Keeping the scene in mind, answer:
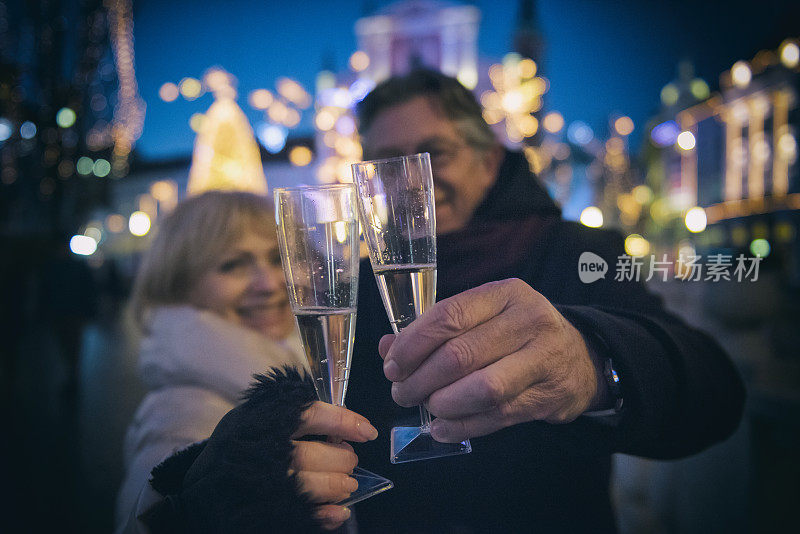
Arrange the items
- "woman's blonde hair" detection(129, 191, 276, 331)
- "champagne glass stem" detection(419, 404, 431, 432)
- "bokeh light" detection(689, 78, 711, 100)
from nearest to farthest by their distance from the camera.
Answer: "champagne glass stem" detection(419, 404, 431, 432) < "woman's blonde hair" detection(129, 191, 276, 331) < "bokeh light" detection(689, 78, 711, 100)

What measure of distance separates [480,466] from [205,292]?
1.36 m

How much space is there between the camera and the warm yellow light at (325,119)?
511 inches

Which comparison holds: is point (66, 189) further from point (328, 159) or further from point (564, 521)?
point (564, 521)

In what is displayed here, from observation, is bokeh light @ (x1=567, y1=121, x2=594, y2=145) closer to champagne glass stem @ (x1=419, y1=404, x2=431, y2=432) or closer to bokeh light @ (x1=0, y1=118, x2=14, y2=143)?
champagne glass stem @ (x1=419, y1=404, x2=431, y2=432)

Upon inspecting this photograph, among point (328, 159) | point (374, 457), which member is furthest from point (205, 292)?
point (328, 159)

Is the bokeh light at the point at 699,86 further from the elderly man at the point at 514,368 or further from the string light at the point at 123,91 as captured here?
the string light at the point at 123,91

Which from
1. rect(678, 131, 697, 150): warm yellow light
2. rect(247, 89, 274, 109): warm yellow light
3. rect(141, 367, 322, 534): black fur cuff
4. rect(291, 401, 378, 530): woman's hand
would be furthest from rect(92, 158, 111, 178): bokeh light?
rect(291, 401, 378, 530): woman's hand

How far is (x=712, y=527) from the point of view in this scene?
2240 millimetres

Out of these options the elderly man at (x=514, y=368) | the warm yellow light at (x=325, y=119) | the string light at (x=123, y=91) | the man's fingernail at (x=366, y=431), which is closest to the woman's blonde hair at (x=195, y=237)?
the elderly man at (x=514, y=368)

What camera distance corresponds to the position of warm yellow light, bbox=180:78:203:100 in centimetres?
245

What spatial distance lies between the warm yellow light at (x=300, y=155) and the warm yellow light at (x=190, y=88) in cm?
1185

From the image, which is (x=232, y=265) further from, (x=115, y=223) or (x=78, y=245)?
(x=115, y=223)

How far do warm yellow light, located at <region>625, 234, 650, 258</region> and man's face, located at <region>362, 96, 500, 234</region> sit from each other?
1.60ft

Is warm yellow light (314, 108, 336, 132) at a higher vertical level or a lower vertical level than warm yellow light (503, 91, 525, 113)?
higher
